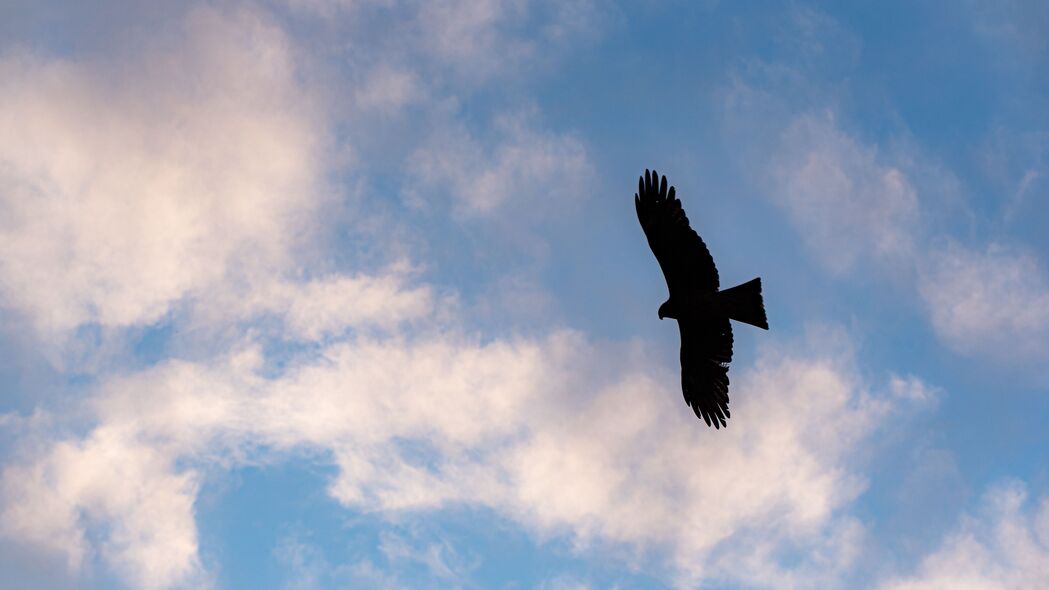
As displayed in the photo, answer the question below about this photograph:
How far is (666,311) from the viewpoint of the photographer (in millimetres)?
19016

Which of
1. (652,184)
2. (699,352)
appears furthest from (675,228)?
(699,352)

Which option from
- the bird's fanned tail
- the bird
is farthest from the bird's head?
the bird's fanned tail

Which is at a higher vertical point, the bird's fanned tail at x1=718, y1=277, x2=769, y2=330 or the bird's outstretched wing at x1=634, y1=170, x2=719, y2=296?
the bird's outstretched wing at x1=634, y1=170, x2=719, y2=296

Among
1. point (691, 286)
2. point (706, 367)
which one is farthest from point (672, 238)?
point (706, 367)

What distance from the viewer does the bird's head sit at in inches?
747

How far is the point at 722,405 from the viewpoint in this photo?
19766mm

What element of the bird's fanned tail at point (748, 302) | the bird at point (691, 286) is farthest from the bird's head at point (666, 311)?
the bird's fanned tail at point (748, 302)

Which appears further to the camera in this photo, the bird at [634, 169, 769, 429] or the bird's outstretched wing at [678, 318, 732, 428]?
the bird's outstretched wing at [678, 318, 732, 428]

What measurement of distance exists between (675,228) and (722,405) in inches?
178

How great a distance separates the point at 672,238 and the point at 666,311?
1.77 meters

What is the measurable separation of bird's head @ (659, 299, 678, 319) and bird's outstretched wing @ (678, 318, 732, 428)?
36 centimetres

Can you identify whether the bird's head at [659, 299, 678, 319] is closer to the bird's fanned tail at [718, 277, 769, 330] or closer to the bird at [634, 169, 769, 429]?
the bird at [634, 169, 769, 429]

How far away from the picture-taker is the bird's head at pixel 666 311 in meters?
19.0

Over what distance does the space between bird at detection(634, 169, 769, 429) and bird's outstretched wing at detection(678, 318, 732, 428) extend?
0.02 metres
